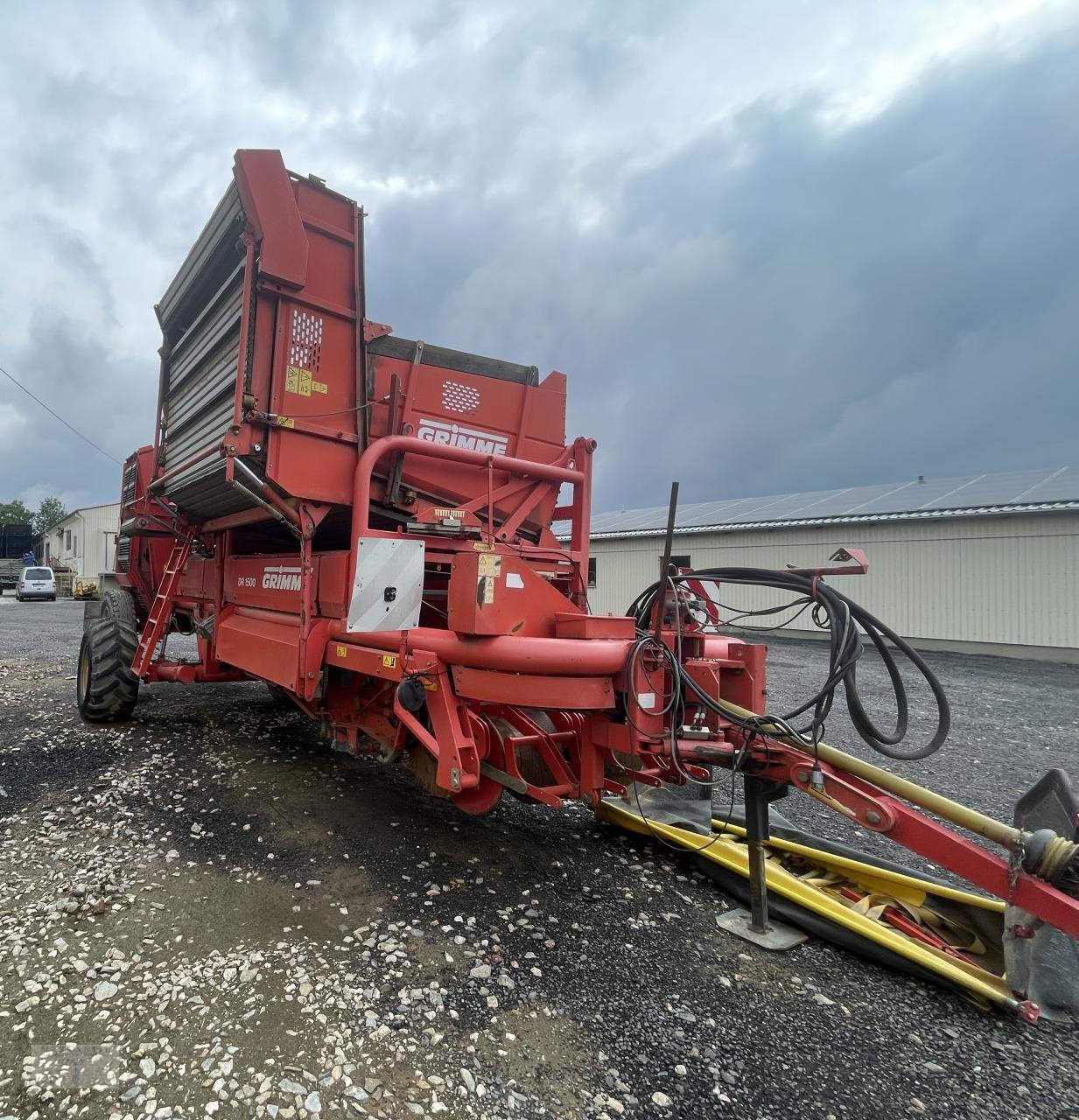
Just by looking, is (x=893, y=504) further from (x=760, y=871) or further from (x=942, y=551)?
(x=760, y=871)

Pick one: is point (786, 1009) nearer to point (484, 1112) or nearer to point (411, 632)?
point (484, 1112)

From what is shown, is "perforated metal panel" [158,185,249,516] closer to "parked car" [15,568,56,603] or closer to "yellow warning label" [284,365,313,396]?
"yellow warning label" [284,365,313,396]

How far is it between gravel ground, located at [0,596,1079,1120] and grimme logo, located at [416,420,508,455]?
223 cm

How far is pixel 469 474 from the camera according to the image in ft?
13.6

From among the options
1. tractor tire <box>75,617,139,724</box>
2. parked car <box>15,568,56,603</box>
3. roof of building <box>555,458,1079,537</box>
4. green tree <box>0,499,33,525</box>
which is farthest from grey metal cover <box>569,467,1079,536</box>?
green tree <box>0,499,33,525</box>

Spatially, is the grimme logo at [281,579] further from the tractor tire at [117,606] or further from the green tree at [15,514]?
the green tree at [15,514]

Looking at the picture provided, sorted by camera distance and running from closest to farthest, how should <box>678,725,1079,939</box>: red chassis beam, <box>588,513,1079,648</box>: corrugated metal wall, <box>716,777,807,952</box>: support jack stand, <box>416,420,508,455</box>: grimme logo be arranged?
1. <box>678,725,1079,939</box>: red chassis beam
2. <box>716,777,807,952</box>: support jack stand
3. <box>416,420,508,455</box>: grimme logo
4. <box>588,513,1079,648</box>: corrugated metal wall

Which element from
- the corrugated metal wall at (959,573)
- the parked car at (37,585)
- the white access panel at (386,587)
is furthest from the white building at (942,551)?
the parked car at (37,585)

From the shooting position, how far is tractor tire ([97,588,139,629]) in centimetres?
653

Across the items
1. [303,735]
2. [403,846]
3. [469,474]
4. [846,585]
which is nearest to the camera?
[403,846]

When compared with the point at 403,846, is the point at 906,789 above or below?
above

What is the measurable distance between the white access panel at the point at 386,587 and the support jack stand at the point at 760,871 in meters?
1.65

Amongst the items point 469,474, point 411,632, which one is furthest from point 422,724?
point 469,474

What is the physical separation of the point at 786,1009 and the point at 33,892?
3123mm
